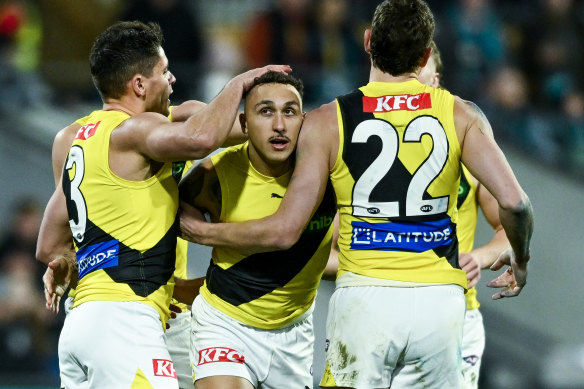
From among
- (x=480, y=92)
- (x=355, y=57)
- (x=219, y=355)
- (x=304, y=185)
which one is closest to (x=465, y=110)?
(x=304, y=185)

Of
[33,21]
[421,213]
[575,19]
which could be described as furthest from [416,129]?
[33,21]

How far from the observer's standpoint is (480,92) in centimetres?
1067

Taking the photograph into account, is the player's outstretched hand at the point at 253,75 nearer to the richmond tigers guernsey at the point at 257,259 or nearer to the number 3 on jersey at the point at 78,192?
the richmond tigers guernsey at the point at 257,259

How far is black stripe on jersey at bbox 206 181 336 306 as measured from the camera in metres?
5.11

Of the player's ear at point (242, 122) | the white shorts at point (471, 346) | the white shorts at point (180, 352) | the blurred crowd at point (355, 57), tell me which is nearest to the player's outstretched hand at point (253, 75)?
the player's ear at point (242, 122)

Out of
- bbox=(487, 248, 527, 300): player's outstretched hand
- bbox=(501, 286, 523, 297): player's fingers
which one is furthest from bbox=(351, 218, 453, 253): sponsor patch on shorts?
bbox=(501, 286, 523, 297): player's fingers

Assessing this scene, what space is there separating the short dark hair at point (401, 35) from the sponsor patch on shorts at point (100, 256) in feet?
5.18

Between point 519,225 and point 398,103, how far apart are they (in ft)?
2.66

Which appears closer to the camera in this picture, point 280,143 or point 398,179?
point 398,179

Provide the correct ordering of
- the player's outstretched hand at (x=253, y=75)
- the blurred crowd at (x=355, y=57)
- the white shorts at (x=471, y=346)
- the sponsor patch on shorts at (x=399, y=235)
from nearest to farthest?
1. the sponsor patch on shorts at (x=399, y=235)
2. the player's outstretched hand at (x=253, y=75)
3. the white shorts at (x=471, y=346)
4. the blurred crowd at (x=355, y=57)

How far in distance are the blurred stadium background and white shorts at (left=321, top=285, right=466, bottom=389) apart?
5.46 meters

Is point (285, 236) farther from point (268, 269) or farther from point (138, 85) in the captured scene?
point (138, 85)

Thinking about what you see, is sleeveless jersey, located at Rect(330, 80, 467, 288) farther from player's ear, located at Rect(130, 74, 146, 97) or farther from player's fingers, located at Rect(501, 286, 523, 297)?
player's ear, located at Rect(130, 74, 146, 97)

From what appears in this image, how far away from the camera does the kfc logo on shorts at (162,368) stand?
456cm
